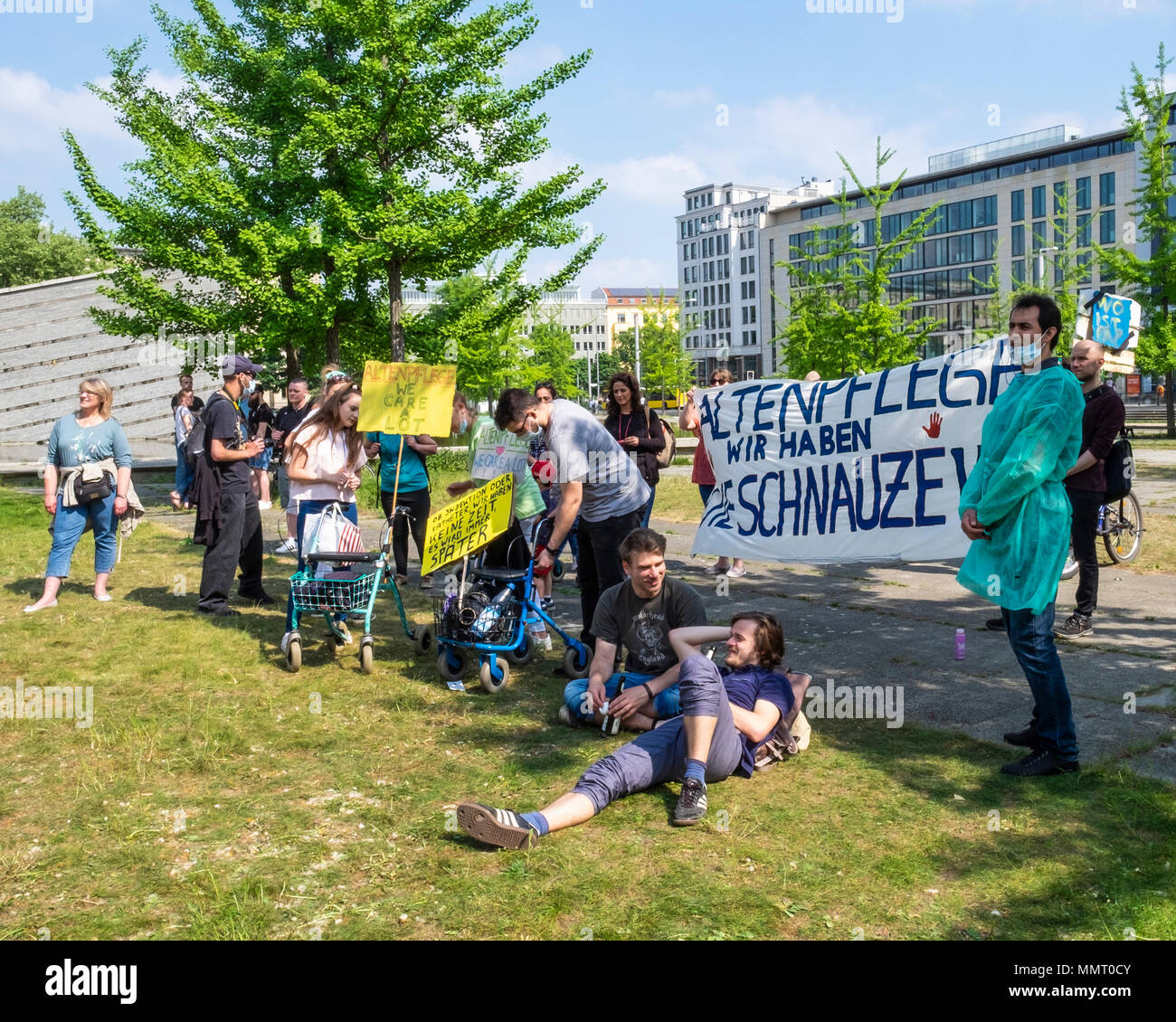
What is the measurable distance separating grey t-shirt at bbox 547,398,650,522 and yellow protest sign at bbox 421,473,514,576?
524 mm

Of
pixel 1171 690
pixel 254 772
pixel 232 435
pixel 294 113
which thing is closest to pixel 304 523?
pixel 232 435

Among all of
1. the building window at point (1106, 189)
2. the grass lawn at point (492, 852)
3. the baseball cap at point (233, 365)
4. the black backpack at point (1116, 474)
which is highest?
the building window at point (1106, 189)

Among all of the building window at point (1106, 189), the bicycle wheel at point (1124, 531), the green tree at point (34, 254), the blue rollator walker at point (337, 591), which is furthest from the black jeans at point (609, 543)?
the building window at point (1106, 189)

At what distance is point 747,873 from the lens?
4.06 metres

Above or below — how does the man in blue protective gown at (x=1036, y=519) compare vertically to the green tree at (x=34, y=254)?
below

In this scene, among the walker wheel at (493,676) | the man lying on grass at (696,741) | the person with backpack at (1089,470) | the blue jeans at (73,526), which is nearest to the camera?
the man lying on grass at (696,741)

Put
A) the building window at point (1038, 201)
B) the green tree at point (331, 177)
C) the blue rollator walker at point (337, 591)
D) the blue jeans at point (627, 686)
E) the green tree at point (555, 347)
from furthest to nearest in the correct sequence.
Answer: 1. the building window at point (1038, 201)
2. the green tree at point (555, 347)
3. the green tree at point (331, 177)
4. the blue rollator walker at point (337, 591)
5. the blue jeans at point (627, 686)

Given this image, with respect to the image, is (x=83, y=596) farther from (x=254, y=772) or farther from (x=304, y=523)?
(x=254, y=772)

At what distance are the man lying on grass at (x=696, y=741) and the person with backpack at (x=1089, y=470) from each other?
3292 mm

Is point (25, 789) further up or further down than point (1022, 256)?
further down

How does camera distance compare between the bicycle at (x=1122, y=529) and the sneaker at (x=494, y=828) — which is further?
the bicycle at (x=1122, y=529)

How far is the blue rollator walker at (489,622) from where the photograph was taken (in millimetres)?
6777

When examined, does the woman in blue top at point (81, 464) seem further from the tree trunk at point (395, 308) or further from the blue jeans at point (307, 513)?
the tree trunk at point (395, 308)
